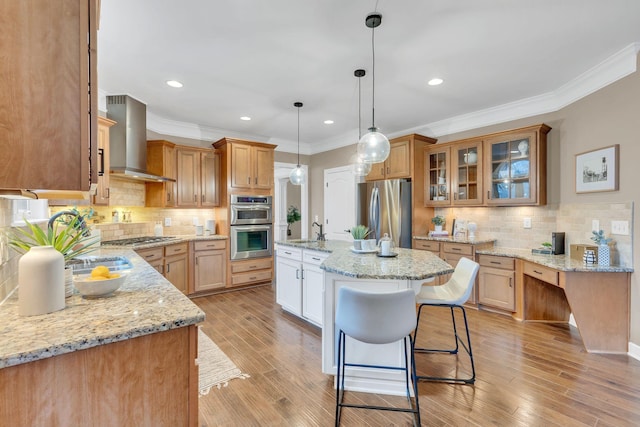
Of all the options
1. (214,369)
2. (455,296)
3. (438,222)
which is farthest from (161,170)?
(438,222)

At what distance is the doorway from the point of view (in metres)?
6.27

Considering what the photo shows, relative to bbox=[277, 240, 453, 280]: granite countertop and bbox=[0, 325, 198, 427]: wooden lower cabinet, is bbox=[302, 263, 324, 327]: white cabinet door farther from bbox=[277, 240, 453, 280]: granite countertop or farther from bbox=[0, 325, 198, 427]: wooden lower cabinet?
bbox=[0, 325, 198, 427]: wooden lower cabinet

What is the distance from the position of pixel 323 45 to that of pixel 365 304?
2.08m

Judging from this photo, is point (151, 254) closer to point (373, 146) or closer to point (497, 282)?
point (373, 146)

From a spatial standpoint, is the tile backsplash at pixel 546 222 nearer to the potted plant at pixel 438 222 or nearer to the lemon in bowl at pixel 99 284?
the potted plant at pixel 438 222

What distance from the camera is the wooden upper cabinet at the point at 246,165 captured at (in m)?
4.59

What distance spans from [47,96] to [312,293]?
2.68m

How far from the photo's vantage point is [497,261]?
11.5 ft

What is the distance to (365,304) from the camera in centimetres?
164

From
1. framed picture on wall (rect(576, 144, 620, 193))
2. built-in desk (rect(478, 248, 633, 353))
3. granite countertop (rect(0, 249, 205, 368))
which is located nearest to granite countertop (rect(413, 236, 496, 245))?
built-in desk (rect(478, 248, 633, 353))

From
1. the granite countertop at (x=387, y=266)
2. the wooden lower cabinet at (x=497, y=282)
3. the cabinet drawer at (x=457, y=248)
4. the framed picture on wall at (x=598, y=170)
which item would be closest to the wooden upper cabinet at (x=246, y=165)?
the granite countertop at (x=387, y=266)

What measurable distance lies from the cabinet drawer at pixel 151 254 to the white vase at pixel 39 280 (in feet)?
8.23

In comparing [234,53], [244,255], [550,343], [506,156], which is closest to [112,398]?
[234,53]

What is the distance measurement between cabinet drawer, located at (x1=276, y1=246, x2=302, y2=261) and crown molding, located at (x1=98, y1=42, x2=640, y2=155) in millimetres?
2593
